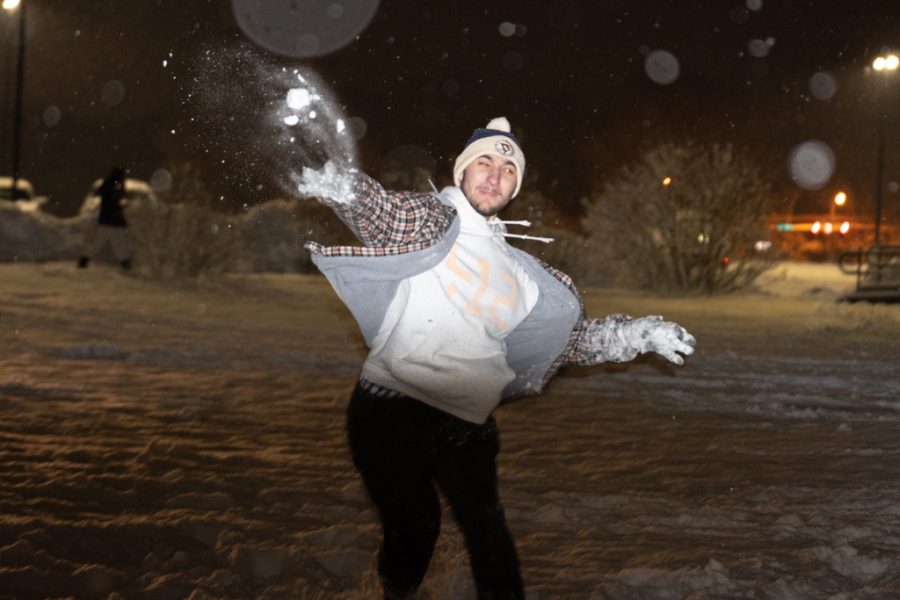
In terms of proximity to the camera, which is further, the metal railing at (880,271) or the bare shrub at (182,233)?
the bare shrub at (182,233)

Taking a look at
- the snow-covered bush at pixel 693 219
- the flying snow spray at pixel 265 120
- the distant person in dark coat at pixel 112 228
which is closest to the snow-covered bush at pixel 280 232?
the distant person in dark coat at pixel 112 228

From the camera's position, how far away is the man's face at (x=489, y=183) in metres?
2.95

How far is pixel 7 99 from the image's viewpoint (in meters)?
34.7

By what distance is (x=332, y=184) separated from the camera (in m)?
2.60

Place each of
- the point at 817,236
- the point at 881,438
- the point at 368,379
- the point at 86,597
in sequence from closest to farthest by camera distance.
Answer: the point at 368,379 → the point at 86,597 → the point at 881,438 → the point at 817,236

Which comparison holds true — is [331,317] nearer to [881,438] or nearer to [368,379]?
[881,438]

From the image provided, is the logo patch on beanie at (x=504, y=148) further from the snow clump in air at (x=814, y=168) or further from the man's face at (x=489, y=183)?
the snow clump in air at (x=814, y=168)

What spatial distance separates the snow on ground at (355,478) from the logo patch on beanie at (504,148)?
1744 mm

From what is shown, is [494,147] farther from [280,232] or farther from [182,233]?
[280,232]

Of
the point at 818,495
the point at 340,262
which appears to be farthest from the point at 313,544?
the point at 818,495

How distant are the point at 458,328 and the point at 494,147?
2.11 ft

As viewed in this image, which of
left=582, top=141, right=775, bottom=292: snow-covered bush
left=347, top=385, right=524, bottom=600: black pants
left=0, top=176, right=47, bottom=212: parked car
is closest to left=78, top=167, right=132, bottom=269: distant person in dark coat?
left=0, top=176, right=47, bottom=212: parked car

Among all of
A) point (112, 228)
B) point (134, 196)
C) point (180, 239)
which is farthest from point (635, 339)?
point (134, 196)

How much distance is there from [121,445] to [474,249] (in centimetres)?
385
